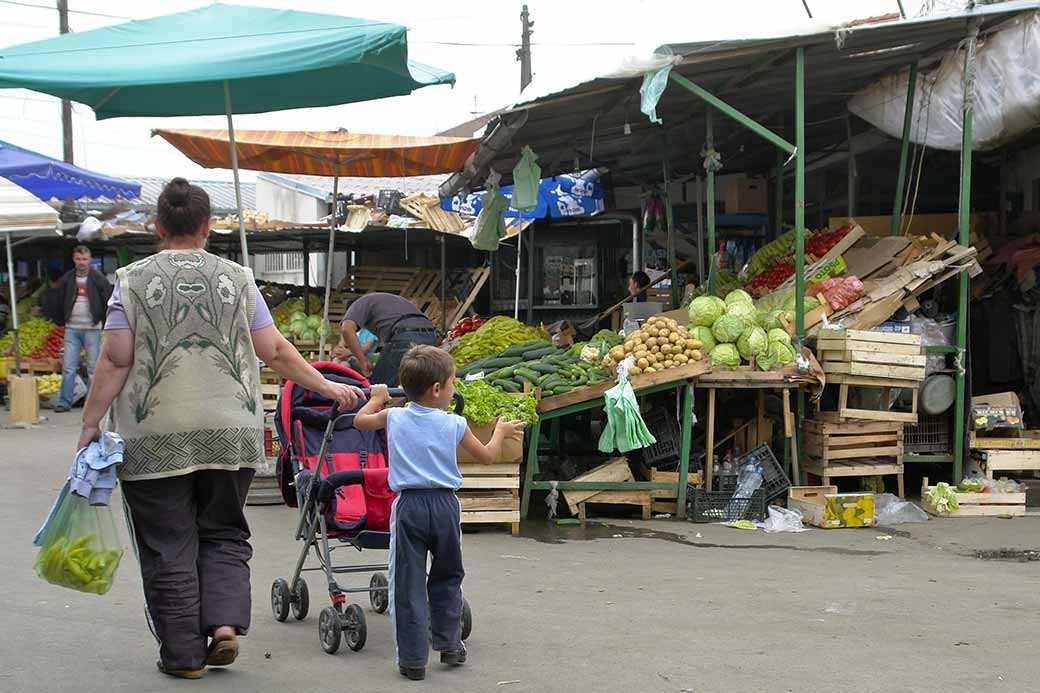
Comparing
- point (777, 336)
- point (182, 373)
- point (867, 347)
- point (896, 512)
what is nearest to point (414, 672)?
point (182, 373)

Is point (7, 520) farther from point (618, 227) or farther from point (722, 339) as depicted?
point (618, 227)

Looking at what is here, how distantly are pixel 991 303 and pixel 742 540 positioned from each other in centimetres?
477

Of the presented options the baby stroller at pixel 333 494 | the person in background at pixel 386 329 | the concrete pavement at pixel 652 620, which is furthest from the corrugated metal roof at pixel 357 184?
the baby stroller at pixel 333 494

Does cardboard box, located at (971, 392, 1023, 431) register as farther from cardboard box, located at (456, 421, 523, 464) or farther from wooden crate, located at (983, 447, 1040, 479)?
cardboard box, located at (456, 421, 523, 464)

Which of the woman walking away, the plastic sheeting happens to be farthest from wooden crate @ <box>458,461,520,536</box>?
the plastic sheeting

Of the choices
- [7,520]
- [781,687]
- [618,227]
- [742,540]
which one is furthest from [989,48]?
[618,227]

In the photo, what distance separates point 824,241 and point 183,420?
833 cm

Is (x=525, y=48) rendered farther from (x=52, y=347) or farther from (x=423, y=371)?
(x=423, y=371)

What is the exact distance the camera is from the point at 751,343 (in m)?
8.92

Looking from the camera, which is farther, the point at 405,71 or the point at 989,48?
the point at 989,48

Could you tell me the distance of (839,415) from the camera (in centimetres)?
919

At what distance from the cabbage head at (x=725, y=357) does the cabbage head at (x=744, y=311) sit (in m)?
0.38

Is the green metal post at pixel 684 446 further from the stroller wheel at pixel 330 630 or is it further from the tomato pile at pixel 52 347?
the tomato pile at pixel 52 347

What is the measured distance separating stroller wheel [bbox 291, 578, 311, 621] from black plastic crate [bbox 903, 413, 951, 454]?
6.11 metres
